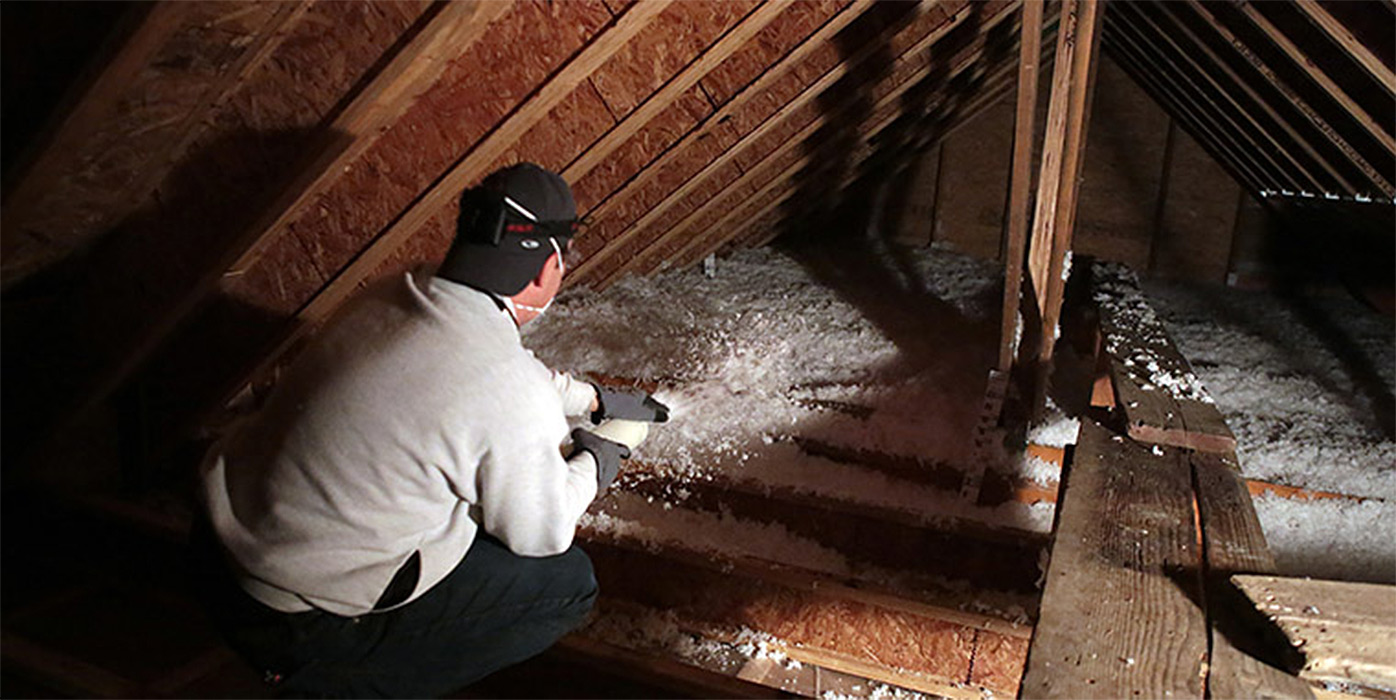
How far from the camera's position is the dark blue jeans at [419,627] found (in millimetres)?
1532

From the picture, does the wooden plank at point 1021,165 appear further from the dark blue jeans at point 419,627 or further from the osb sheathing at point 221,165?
the dark blue jeans at point 419,627

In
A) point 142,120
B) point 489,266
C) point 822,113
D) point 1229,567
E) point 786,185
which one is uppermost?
point 822,113

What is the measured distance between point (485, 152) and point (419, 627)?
133cm

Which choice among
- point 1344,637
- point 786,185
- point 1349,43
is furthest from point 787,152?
point 1344,637

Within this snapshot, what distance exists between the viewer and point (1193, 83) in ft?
16.4

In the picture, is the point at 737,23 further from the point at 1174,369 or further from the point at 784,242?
the point at 784,242

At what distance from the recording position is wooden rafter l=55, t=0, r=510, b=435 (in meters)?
2.00

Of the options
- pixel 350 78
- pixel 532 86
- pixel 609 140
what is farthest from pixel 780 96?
pixel 350 78

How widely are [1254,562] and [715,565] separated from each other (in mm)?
1612

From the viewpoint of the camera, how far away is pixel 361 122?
218cm

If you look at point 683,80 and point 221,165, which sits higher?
point 683,80

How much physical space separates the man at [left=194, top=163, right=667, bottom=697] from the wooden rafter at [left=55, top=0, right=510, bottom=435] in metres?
0.64

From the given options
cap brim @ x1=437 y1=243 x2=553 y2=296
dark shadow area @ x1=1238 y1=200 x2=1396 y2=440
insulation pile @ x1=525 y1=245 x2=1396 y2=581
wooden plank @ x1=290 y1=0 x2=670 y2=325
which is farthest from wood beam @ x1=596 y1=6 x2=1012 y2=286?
dark shadow area @ x1=1238 y1=200 x2=1396 y2=440

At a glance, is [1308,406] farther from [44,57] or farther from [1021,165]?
[44,57]
